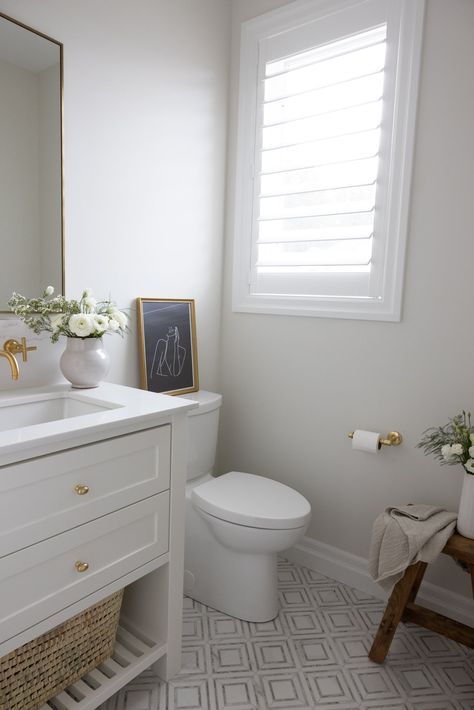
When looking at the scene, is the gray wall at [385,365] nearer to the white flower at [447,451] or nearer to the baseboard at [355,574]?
the baseboard at [355,574]

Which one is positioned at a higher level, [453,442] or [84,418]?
[84,418]

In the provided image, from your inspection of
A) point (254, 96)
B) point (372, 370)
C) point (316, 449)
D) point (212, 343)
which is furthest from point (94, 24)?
point (316, 449)

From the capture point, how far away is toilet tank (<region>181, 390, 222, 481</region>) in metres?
2.03

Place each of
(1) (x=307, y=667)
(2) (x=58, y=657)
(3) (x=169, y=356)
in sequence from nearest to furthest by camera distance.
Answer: (2) (x=58, y=657) → (1) (x=307, y=667) → (3) (x=169, y=356)

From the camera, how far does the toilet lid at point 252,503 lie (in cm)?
A: 172

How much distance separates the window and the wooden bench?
85 centimetres

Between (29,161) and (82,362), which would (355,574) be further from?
(29,161)

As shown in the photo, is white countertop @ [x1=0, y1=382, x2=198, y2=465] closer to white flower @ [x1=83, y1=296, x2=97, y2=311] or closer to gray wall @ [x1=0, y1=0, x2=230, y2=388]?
gray wall @ [x1=0, y1=0, x2=230, y2=388]

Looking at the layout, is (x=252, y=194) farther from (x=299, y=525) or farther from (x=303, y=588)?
(x=303, y=588)

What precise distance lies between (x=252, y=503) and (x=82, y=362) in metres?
0.80

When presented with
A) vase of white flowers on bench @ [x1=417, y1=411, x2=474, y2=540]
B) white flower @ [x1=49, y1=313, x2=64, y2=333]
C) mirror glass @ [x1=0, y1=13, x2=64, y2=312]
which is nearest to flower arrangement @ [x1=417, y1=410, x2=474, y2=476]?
vase of white flowers on bench @ [x1=417, y1=411, x2=474, y2=540]

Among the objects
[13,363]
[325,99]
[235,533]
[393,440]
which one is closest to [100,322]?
[13,363]

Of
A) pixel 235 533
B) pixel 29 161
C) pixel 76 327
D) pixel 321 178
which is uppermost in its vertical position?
pixel 321 178

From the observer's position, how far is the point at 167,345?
6.92ft
